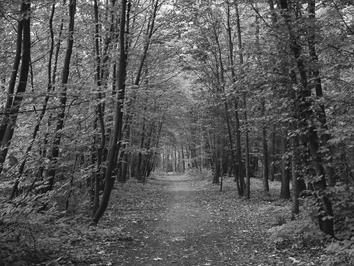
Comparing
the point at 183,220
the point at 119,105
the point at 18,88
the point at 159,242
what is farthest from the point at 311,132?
the point at 18,88

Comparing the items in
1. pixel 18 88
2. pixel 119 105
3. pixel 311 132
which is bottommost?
pixel 311 132

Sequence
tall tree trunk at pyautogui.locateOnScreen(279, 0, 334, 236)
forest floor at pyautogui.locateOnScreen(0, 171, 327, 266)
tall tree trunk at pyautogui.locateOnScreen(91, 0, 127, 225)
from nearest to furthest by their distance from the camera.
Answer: forest floor at pyautogui.locateOnScreen(0, 171, 327, 266) < tall tree trunk at pyautogui.locateOnScreen(279, 0, 334, 236) < tall tree trunk at pyautogui.locateOnScreen(91, 0, 127, 225)

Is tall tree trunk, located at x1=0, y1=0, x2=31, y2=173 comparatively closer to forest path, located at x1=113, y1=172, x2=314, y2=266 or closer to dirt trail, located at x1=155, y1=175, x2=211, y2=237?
forest path, located at x1=113, y1=172, x2=314, y2=266

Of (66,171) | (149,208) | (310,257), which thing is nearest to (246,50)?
(310,257)

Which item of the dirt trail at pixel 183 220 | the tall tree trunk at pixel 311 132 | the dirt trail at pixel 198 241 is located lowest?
the dirt trail at pixel 183 220

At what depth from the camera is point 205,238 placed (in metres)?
7.98

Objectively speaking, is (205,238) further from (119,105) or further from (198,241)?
(119,105)

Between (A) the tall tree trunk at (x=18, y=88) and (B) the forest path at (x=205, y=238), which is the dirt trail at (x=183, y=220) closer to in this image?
(B) the forest path at (x=205, y=238)

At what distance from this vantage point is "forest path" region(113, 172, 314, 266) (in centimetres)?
617

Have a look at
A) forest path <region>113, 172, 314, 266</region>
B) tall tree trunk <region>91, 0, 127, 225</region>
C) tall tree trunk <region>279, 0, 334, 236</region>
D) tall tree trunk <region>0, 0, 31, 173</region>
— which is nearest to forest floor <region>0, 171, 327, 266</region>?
forest path <region>113, 172, 314, 266</region>

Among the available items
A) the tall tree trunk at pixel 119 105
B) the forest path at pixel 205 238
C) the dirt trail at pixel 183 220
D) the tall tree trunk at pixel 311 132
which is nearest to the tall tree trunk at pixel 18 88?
the tall tree trunk at pixel 119 105

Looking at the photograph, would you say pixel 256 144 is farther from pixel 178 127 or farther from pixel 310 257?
pixel 310 257

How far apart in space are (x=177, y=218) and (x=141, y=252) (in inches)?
169

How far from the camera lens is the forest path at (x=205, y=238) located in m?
6.17
